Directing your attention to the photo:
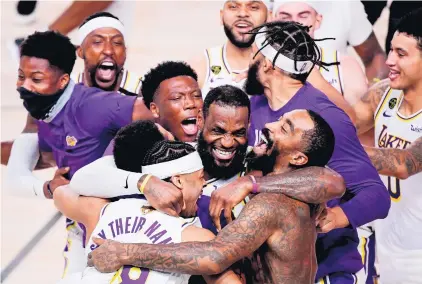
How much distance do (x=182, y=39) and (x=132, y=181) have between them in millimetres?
9600

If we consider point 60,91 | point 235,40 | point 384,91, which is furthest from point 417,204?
point 60,91

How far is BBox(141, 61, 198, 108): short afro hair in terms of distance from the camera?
605cm

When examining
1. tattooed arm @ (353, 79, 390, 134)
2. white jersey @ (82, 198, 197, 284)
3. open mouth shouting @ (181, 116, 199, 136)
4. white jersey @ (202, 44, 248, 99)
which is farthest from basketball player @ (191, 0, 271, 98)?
white jersey @ (82, 198, 197, 284)

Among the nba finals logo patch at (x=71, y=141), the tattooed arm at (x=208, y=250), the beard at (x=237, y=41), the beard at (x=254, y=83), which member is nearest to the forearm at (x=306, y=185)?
the tattooed arm at (x=208, y=250)

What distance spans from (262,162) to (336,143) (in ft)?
1.46

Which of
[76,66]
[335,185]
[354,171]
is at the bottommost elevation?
[76,66]

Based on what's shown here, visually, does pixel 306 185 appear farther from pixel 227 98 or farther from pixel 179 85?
pixel 179 85

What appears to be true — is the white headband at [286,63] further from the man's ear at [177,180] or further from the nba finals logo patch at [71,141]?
the nba finals logo patch at [71,141]

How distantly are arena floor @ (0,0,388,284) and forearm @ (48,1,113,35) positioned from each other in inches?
58.7

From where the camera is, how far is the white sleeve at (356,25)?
859 cm

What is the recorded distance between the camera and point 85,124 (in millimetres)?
6414

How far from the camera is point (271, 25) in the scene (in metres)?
5.98

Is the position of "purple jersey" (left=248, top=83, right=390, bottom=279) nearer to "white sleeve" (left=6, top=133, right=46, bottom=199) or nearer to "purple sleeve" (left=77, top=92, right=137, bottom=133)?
"purple sleeve" (left=77, top=92, right=137, bottom=133)

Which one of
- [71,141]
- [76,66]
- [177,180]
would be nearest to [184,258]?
[177,180]
